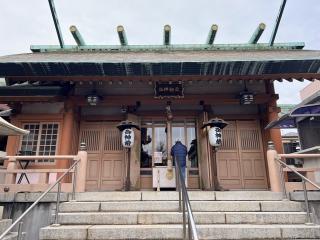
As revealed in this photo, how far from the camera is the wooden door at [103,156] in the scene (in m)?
8.60

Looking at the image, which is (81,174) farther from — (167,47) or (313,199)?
(167,47)

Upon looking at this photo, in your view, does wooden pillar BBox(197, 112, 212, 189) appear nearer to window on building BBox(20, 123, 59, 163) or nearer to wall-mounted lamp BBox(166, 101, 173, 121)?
wall-mounted lamp BBox(166, 101, 173, 121)

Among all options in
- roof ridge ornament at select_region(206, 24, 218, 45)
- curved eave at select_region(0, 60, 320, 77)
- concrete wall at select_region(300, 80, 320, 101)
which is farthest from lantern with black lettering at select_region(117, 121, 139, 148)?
concrete wall at select_region(300, 80, 320, 101)

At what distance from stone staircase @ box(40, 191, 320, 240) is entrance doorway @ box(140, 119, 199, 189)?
2.75 m

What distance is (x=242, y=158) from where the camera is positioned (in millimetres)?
8789

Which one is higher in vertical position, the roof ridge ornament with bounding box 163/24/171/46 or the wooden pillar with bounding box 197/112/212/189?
the roof ridge ornament with bounding box 163/24/171/46

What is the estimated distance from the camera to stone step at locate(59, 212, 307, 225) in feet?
15.5

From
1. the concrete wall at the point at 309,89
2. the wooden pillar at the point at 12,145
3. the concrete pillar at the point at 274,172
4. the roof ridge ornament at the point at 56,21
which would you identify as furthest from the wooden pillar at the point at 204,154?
the concrete wall at the point at 309,89

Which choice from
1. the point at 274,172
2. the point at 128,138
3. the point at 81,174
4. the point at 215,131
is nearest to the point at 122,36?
the point at 128,138

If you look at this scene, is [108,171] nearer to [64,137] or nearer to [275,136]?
[64,137]

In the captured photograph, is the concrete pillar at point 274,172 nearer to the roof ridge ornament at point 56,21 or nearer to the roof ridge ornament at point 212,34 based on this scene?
the roof ridge ornament at point 212,34

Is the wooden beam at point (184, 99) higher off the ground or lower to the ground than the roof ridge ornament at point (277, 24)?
lower

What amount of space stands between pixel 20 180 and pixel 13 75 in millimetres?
3187

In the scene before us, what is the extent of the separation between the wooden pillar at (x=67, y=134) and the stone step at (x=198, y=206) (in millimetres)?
2902
